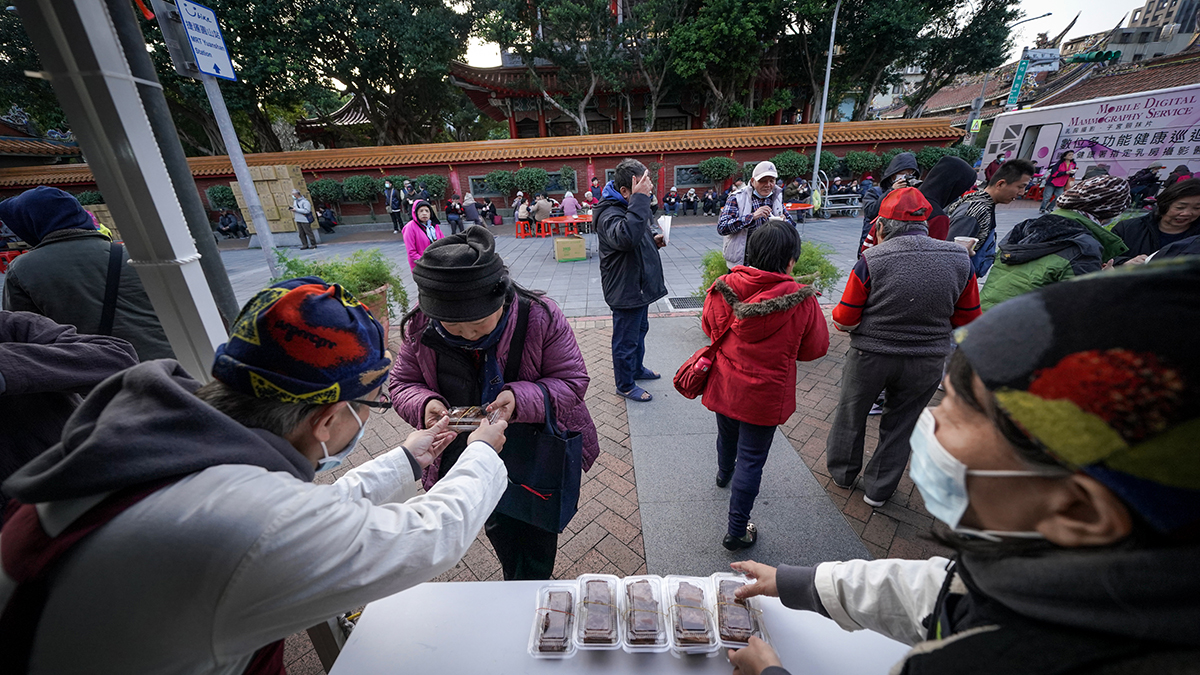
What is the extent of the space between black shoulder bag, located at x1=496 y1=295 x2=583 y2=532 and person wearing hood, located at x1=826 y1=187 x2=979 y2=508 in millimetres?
1681

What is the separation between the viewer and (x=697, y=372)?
2477 mm

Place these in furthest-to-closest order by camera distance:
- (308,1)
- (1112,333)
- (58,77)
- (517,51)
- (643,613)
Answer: (517,51), (308,1), (58,77), (643,613), (1112,333)

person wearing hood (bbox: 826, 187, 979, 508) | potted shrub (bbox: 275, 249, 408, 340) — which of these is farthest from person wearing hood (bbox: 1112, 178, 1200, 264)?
potted shrub (bbox: 275, 249, 408, 340)

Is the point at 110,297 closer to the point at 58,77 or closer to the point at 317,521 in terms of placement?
the point at 58,77

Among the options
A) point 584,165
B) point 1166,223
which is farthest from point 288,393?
point 584,165

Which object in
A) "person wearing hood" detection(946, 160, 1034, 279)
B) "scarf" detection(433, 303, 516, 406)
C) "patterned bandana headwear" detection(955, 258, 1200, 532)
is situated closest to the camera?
"patterned bandana headwear" detection(955, 258, 1200, 532)

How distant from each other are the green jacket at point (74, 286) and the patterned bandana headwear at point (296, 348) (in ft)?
6.90

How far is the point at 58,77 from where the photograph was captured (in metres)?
1.48

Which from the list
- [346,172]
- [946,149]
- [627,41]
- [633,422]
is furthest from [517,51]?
[633,422]

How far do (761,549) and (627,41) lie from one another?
24.2 m

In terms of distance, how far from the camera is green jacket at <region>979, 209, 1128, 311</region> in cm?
275

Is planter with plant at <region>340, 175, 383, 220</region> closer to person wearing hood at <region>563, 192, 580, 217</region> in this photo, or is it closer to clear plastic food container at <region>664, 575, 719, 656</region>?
person wearing hood at <region>563, 192, 580, 217</region>

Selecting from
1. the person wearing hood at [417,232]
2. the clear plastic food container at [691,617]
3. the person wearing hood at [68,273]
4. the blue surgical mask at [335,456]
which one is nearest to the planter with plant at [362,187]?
the person wearing hood at [417,232]

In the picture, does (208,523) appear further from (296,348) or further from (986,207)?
(986,207)
